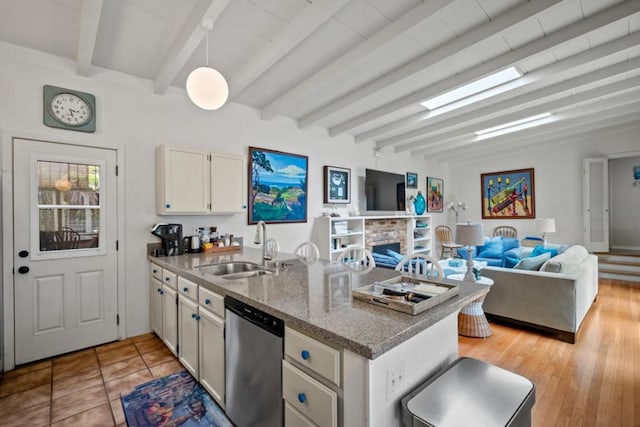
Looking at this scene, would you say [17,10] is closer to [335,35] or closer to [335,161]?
[335,35]

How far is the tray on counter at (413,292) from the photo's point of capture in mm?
1237

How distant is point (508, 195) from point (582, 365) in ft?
17.3

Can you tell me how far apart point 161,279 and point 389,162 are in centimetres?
467

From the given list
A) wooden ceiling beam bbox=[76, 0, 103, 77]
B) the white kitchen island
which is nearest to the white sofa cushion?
the white kitchen island

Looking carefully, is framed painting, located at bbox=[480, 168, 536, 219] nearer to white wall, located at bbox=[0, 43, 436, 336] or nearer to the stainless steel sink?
white wall, located at bbox=[0, 43, 436, 336]

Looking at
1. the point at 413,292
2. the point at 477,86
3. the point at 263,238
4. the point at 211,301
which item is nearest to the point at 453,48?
the point at 477,86

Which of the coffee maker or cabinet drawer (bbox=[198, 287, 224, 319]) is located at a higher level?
the coffee maker

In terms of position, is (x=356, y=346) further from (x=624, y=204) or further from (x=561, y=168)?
(x=624, y=204)

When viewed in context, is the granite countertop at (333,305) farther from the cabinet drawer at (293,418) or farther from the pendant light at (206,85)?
the pendant light at (206,85)

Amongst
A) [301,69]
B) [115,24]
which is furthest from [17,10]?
[301,69]

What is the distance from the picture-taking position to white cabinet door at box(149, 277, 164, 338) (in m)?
2.72

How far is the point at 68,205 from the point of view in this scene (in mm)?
2584

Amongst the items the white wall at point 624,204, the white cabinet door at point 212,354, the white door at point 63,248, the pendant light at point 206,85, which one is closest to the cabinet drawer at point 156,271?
the white door at point 63,248

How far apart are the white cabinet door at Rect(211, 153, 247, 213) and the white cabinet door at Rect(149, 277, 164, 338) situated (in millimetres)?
907
